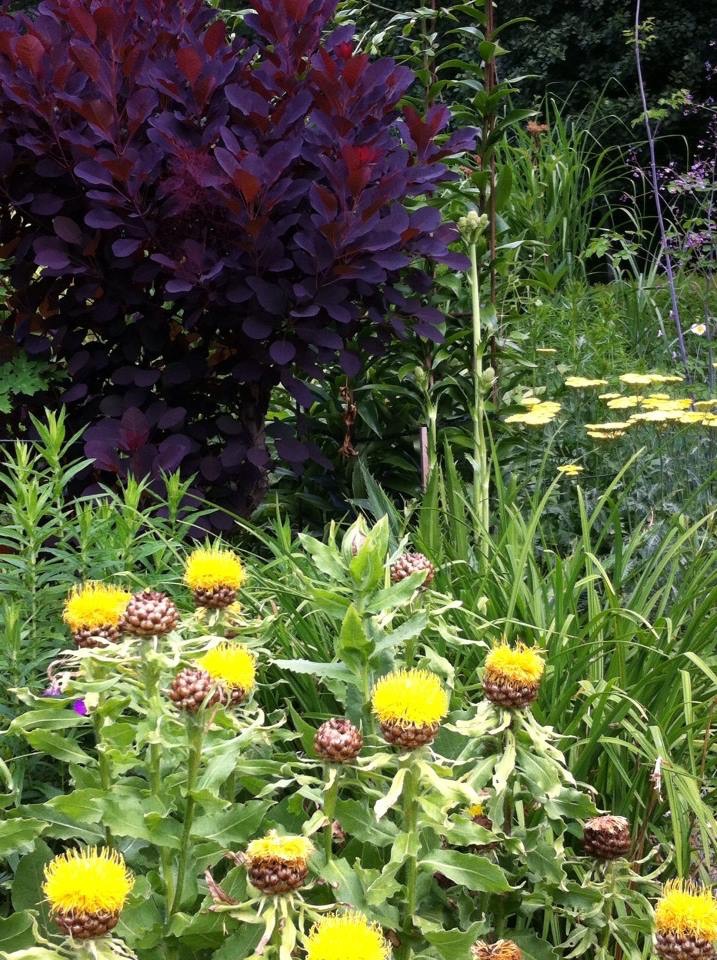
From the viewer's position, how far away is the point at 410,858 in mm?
1312

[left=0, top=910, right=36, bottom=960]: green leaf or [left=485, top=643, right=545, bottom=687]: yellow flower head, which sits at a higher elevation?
[left=485, top=643, right=545, bottom=687]: yellow flower head

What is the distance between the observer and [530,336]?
15.4 feet

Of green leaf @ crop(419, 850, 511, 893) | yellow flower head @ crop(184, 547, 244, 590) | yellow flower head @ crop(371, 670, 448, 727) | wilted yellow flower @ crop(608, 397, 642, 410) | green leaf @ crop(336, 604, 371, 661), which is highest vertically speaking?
yellow flower head @ crop(371, 670, 448, 727)

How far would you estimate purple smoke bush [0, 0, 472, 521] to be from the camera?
263 centimetres

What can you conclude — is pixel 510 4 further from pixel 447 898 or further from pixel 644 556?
pixel 447 898

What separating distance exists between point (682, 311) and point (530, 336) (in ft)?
5.27

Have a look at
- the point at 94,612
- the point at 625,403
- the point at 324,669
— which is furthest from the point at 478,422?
the point at 94,612

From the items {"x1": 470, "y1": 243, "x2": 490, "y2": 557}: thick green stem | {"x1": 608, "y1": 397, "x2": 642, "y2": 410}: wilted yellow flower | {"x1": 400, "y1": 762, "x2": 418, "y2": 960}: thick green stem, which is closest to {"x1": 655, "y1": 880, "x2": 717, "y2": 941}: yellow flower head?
{"x1": 400, "y1": 762, "x2": 418, "y2": 960}: thick green stem

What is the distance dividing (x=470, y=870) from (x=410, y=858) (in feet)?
0.27

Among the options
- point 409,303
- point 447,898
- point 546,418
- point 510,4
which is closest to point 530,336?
point 546,418

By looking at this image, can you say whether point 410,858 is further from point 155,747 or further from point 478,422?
point 478,422

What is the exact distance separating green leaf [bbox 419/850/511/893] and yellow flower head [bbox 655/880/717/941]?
7.4 inches

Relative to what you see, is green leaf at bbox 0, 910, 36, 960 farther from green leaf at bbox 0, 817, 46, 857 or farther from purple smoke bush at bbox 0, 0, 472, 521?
purple smoke bush at bbox 0, 0, 472, 521

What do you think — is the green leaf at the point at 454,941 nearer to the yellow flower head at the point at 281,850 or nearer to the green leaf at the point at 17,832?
the yellow flower head at the point at 281,850
